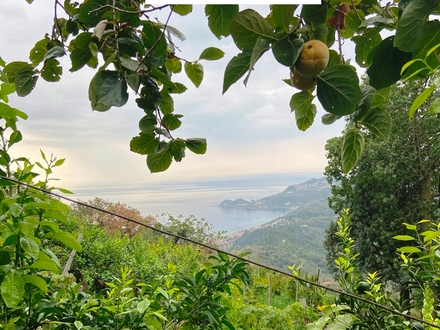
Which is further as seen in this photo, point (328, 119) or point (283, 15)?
point (328, 119)

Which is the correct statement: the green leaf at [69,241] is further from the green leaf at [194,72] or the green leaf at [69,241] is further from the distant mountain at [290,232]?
the distant mountain at [290,232]

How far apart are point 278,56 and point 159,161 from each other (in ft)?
0.81

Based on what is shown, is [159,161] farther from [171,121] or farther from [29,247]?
[29,247]

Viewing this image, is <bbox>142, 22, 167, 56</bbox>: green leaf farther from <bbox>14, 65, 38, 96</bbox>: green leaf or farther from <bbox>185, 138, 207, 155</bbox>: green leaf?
<bbox>14, 65, 38, 96</bbox>: green leaf

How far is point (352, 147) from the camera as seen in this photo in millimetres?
302

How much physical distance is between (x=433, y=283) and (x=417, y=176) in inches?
220

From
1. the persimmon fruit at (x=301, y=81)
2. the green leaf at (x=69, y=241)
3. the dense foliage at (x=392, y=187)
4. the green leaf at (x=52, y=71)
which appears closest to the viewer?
the persimmon fruit at (x=301, y=81)

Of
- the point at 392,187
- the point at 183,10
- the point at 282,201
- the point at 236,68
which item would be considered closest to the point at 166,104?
the point at 183,10

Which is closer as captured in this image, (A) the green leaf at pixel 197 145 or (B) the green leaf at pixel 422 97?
(B) the green leaf at pixel 422 97

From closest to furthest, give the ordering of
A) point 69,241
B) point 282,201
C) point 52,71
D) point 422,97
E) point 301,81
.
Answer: point 422,97 → point 301,81 → point 69,241 → point 52,71 → point 282,201

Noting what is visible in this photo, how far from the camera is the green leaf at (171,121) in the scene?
43cm

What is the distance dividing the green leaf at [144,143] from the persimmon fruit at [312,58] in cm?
23

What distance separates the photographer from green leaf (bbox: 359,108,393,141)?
0.97 feet

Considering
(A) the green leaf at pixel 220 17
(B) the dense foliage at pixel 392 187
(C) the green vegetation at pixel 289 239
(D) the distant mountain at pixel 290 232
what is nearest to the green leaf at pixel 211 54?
(A) the green leaf at pixel 220 17
